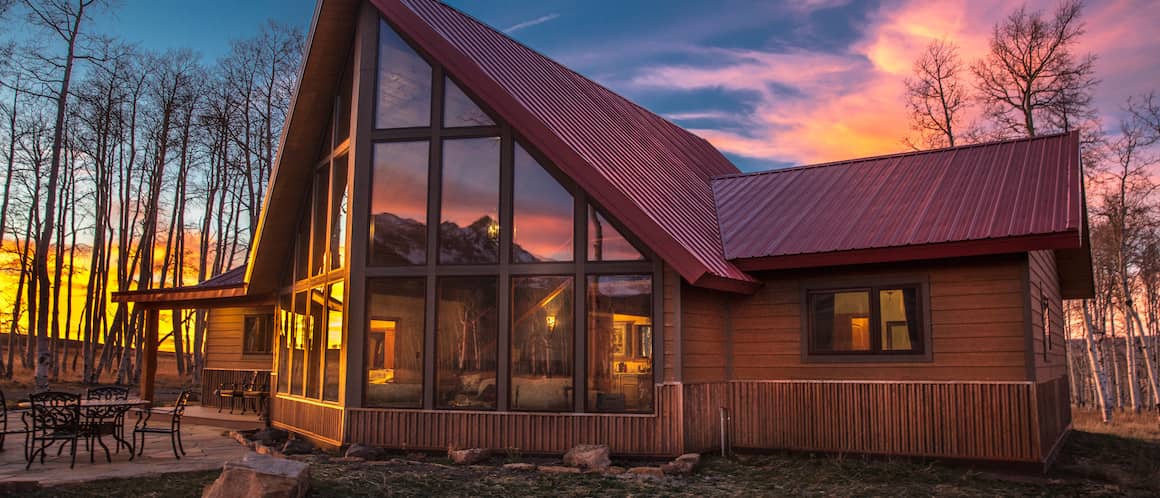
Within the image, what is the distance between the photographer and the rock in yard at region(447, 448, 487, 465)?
382 inches

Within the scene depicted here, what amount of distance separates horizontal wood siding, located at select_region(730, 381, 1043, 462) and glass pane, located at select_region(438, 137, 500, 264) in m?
3.77

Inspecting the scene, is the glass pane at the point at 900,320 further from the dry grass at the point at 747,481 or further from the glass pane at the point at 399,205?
the glass pane at the point at 399,205

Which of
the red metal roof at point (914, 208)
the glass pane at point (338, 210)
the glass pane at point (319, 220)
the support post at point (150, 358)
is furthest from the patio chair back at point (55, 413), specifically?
the red metal roof at point (914, 208)

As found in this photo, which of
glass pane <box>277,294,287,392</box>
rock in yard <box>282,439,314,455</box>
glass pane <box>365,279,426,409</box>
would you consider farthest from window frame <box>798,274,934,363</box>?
glass pane <box>277,294,287,392</box>

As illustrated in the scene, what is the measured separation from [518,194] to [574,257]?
1.15 meters

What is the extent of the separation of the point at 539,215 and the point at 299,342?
463cm

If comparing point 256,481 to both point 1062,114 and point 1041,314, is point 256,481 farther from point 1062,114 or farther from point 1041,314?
point 1062,114

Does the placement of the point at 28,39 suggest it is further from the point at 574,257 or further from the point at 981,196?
the point at 981,196

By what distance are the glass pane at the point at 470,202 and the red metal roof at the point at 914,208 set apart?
3197 millimetres

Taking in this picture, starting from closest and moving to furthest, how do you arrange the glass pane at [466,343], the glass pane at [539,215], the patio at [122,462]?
the patio at [122,462]
the glass pane at [466,343]
the glass pane at [539,215]

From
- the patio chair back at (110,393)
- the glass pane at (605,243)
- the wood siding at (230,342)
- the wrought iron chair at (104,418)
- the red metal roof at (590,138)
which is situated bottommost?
the wrought iron chair at (104,418)

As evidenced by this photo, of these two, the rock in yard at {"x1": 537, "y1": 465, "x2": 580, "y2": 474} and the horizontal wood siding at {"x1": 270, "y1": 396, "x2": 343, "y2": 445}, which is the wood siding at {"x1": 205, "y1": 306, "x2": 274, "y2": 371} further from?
the rock in yard at {"x1": 537, "y1": 465, "x2": 580, "y2": 474}

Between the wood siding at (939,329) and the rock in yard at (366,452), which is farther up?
the wood siding at (939,329)

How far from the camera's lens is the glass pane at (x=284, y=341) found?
13.1 metres
